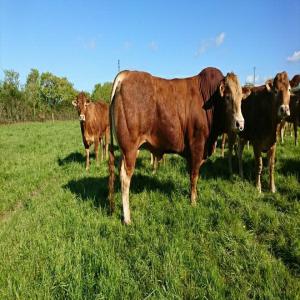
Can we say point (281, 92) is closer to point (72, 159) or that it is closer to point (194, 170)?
point (194, 170)

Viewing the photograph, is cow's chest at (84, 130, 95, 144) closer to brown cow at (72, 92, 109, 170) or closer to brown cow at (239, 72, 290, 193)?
brown cow at (72, 92, 109, 170)

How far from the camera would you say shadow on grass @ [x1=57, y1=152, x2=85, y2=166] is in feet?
35.4

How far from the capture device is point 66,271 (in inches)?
145

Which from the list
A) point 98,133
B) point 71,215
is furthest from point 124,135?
point 98,133

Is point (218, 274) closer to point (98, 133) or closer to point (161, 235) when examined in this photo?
point (161, 235)

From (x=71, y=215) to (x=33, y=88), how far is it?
70652mm

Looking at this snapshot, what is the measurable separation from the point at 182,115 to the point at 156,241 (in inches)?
94.0

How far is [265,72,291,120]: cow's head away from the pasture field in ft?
5.27

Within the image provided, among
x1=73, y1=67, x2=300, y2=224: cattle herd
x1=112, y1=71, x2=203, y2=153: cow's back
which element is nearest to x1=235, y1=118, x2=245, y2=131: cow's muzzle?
x1=73, y1=67, x2=300, y2=224: cattle herd

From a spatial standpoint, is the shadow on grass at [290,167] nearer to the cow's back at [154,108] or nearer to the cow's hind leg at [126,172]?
the cow's back at [154,108]

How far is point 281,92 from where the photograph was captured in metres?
6.11

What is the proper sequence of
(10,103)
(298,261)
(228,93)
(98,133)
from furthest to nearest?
(10,103), (98,133), (228,93), (298,261)

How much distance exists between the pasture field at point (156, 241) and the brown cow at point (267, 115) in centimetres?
65

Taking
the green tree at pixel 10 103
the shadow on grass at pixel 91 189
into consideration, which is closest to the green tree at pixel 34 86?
the green tree at pixel 10 103
